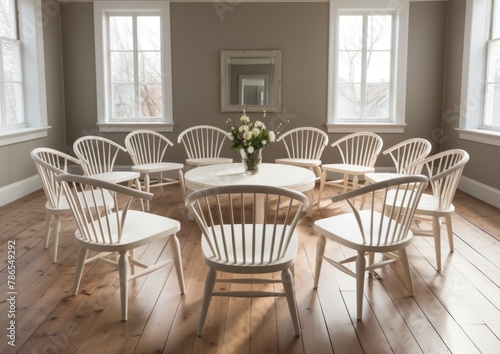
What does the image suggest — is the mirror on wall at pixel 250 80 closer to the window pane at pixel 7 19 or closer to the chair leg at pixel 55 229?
the window pane at pixel 7 19

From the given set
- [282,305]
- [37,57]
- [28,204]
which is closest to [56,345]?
[282,305]

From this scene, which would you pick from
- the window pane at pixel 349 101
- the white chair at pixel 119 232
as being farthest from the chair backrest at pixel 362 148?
the white chair at pixel 119 232

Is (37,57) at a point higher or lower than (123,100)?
higher

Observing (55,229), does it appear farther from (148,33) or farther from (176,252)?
(148,33)

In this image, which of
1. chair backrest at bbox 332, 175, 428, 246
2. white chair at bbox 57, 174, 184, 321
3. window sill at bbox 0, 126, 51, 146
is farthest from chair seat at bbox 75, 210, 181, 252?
window sill at bbox 0, 126, 51, 146

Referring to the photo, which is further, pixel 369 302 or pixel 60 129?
pixel 60 129

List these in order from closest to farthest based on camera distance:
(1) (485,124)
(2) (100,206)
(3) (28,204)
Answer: (2) (100,206)
(3) (28,204)
(1) (485,124)

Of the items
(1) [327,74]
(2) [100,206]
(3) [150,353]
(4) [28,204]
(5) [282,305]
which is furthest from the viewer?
(1) [327,74]

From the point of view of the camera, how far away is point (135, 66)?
21.9ft

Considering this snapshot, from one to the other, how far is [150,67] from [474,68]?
3967 millimetres

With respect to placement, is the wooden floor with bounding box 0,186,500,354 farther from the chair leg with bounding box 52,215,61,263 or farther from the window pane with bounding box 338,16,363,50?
the window pane with bounding box 338,16,363,50

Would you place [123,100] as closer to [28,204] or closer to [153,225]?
[28,204]

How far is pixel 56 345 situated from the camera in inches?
95.1

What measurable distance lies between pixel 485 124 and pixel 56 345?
5.08m
